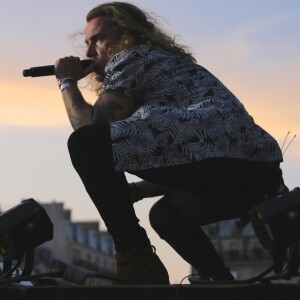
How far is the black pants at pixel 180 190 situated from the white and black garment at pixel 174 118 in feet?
0.17


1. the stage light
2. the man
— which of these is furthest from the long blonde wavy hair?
the stage light

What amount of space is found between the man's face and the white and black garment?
0.68 ft

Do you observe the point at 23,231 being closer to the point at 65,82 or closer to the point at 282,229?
the point at 65,82

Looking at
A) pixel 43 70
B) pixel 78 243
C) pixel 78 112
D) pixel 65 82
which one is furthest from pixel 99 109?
pixel 78 243

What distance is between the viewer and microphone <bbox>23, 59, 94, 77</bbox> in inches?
188

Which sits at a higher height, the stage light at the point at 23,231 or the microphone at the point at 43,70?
the microphone at the point at 43,70


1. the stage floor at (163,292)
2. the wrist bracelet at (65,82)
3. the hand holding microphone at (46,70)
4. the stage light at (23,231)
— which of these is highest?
the hand holding microphone at (46,70)

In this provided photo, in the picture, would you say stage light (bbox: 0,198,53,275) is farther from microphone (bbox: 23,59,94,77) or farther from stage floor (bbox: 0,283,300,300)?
microphone (bbox: 23,59,94,77)

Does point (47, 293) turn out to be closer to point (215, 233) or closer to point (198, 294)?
point (198, 294)

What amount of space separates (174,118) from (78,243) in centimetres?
9552

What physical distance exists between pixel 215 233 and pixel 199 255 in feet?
278

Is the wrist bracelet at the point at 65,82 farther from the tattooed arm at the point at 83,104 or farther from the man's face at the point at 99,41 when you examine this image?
the man's face at the point at 99,41

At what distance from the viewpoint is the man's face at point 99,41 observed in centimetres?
477

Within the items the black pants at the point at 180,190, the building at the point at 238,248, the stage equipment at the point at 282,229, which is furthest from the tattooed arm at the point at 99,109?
the building at the point at 238,248
